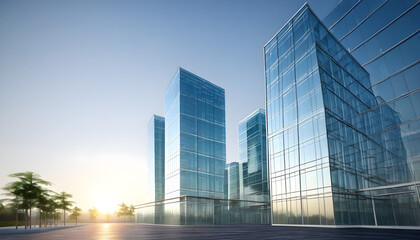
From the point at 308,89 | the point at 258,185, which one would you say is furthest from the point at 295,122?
the point at 258,185

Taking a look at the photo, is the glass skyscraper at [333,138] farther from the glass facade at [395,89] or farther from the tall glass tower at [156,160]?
the tall glass tower at [156,160]

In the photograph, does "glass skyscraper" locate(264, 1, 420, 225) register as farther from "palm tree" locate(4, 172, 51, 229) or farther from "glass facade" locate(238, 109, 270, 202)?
"palm tree" locate(4, 172, 51, 229)

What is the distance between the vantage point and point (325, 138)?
26000 millimetres

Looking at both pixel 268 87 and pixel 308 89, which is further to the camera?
pixel 268 87

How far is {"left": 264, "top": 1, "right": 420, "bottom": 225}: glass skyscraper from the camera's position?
24359mm

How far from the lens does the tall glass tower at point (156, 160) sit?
63.9 m

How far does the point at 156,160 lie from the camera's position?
65.8 m

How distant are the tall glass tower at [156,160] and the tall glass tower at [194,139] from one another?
587 inches

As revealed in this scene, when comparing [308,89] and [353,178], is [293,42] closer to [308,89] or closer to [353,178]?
[308,89]

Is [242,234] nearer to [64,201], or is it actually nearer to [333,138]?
[333,138]

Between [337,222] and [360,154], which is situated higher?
[360,154]

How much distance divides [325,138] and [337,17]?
2172 cm

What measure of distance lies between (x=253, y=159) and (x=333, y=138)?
33566 mm

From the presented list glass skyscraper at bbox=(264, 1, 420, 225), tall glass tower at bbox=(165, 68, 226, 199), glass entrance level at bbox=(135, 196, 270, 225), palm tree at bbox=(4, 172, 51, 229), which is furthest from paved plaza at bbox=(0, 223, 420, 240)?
tall glass tower at bbox=(165, 68, 226, 199)
